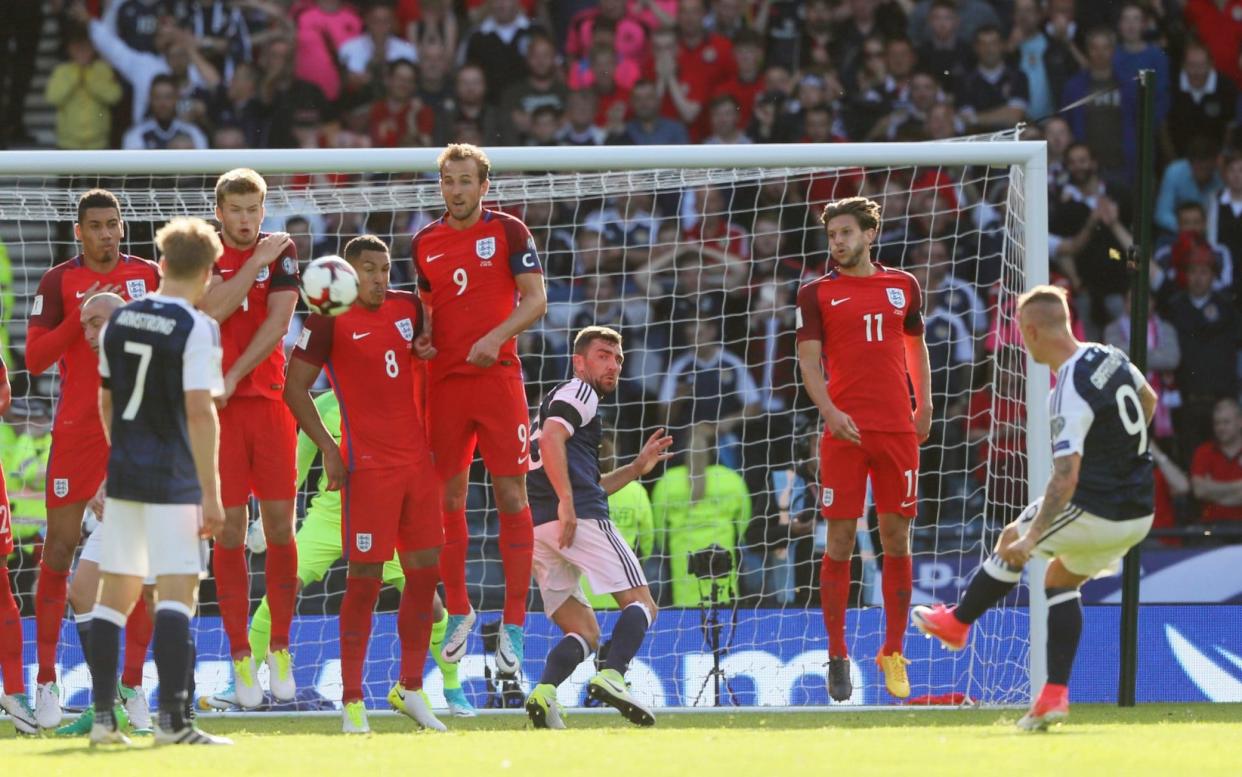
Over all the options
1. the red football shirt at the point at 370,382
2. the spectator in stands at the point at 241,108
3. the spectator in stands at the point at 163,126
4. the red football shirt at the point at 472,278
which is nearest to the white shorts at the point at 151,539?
the red football shirt at the point at 370,382

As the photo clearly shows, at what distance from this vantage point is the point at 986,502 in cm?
1041

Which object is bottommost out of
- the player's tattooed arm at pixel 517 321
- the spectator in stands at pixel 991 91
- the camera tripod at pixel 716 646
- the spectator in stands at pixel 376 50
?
the camera tripod at pixel 716 646

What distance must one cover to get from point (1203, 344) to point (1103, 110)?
7.74ft

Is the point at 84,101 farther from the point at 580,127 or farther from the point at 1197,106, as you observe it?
the point at 1197,106

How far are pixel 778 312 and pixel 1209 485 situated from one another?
11.5 feet

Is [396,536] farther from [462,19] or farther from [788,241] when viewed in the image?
[462,19]

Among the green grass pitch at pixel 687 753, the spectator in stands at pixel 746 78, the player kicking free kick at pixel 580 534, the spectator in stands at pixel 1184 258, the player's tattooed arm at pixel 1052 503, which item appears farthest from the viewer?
the spectator in stands at pixel 746 78

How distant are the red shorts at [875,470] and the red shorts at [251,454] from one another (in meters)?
2.79

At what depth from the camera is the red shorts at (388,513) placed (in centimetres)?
798

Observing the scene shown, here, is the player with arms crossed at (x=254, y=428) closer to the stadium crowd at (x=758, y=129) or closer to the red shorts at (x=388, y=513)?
the red shorts at (x=388, y=513)

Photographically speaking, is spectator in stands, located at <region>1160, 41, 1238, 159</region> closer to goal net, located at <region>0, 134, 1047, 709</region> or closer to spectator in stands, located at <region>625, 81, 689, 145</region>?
goal net, located at <region>0, 134, 1047, 709</region>

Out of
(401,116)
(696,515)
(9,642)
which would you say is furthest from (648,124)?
(9,642)

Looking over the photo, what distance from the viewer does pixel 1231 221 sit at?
14617mm

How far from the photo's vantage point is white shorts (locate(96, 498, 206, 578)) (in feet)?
21.0
